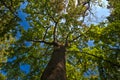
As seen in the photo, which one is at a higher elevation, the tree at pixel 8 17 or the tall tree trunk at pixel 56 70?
the tree at pixel 8 17

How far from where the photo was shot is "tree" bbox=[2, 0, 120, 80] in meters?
16.1

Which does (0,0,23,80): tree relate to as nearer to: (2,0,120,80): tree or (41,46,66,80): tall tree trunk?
(2,0,120,80): tree

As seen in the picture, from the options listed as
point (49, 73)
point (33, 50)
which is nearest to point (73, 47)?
point (33, 50)

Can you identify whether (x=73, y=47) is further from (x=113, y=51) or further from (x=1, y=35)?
(x=1, y=35)

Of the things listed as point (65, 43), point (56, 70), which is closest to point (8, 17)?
point (65, 43)

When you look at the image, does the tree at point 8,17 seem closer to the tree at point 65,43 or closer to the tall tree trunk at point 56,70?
the tree at point 65,43

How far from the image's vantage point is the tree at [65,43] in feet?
52.7

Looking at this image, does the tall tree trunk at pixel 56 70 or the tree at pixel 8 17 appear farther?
the tree at pixel 8 17

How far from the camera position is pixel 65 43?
649 inches

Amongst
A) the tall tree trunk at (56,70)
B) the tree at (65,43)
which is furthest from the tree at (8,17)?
the tall tree trunk at (56,70)

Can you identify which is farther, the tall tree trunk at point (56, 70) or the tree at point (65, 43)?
the tree at point (65, 43)

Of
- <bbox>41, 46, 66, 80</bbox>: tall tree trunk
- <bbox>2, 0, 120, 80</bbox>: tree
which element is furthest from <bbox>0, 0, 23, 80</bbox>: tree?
<bbox>41, 46, 66, 80</bbox>: tall tree trunk

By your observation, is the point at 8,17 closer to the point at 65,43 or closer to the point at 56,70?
the point at 65,43

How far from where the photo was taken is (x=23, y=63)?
66.4 ft
